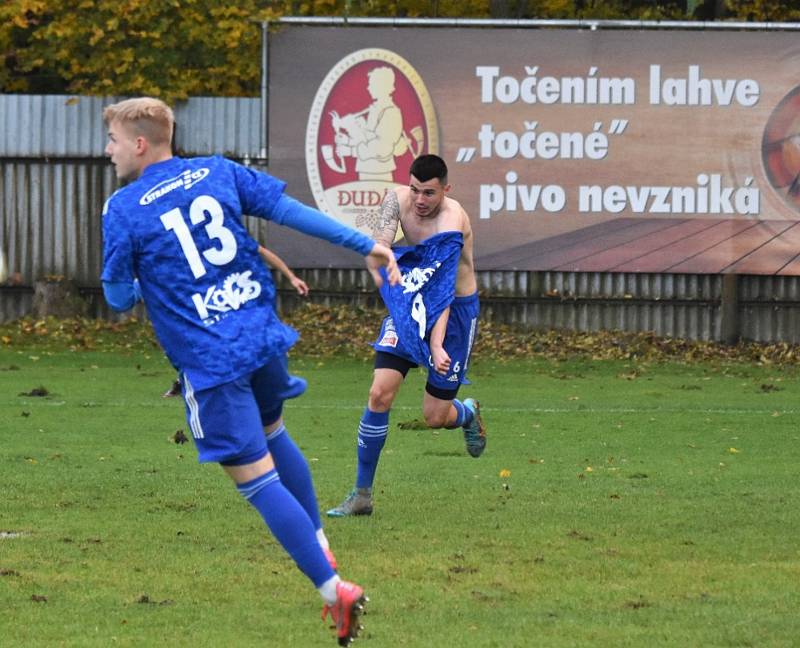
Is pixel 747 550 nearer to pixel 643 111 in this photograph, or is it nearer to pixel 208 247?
pixel 208 247

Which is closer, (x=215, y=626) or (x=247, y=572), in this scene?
(x=215, y=626)

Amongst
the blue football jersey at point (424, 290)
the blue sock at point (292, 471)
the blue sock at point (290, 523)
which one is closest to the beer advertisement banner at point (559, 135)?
the blue football jersey at point (424, 290)

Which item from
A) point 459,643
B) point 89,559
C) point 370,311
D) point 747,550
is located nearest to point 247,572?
point 89,559

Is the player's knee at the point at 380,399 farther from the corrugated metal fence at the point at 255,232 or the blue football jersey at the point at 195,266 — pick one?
the corrugated metal fence at the point at 255,232

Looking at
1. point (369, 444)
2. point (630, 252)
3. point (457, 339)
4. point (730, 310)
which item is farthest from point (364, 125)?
point (369, 444)

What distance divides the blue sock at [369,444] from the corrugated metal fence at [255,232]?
489 inches

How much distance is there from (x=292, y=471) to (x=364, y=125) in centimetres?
1564

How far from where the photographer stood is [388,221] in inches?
375

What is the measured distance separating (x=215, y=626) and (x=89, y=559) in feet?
5.13

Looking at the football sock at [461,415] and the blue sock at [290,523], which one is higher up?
the blue sock at [290,523]

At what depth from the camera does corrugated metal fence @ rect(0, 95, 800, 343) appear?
21891 mm

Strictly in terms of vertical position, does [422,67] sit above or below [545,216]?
above

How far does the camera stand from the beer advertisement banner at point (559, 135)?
21.7m

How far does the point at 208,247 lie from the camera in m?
5.97
